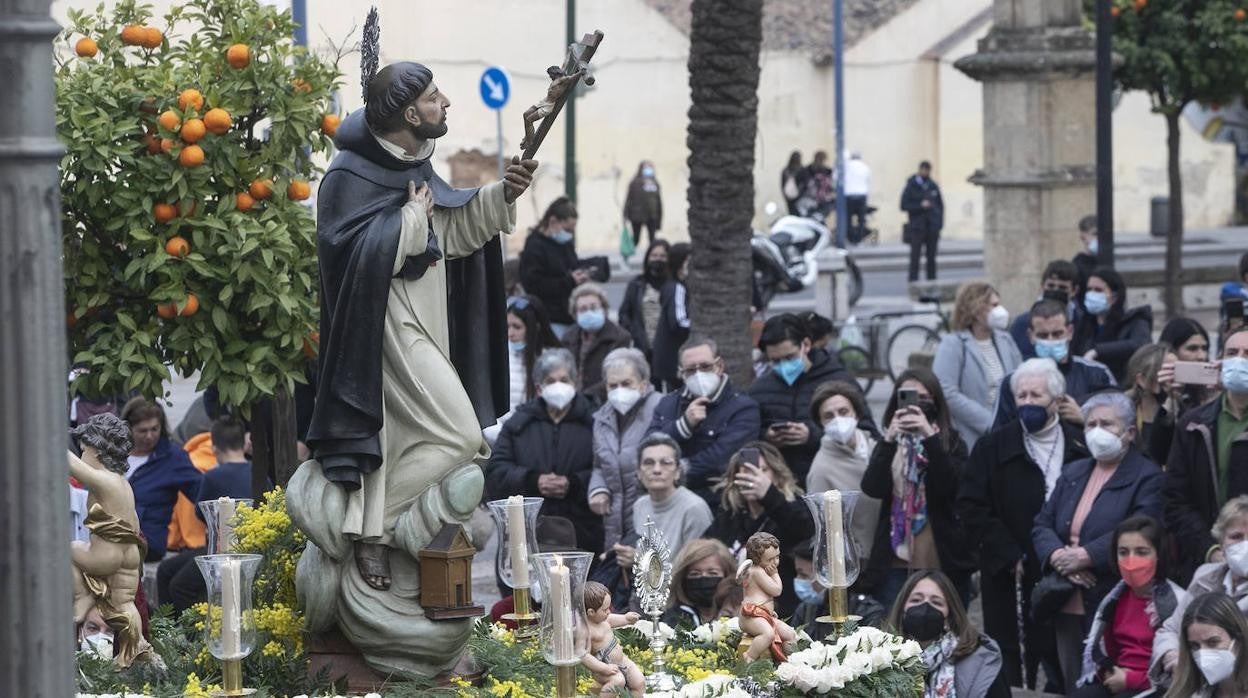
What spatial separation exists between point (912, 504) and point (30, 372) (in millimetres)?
6305

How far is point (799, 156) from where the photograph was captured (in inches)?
1438

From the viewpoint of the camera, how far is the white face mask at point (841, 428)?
10273 mm

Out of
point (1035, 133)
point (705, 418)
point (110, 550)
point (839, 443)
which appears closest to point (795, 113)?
point (1035, 133)

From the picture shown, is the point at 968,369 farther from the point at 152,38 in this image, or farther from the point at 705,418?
the point at 152,38

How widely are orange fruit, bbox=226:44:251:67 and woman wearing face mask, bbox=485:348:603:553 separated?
9.83ft

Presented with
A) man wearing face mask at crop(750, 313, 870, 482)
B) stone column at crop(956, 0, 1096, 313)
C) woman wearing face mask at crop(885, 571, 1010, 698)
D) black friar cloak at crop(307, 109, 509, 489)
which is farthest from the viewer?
stone column at crop(956, 0, 1096, 313)

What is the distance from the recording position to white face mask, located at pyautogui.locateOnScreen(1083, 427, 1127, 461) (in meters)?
9.75

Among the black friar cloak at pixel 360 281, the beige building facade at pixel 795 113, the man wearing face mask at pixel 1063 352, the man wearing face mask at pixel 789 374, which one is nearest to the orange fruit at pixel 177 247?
the black friar cloak at pixel 360 281

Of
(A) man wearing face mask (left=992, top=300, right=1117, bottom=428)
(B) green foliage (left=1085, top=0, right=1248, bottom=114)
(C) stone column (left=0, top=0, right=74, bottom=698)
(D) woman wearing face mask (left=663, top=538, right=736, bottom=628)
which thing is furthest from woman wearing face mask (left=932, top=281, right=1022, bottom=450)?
(C) stone column (left=0, top=0, right=74, bottom=698)

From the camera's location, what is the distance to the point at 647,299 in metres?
17.0

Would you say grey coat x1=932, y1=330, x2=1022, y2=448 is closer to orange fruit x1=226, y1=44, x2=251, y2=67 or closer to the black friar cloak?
orange fruit x1=226, y1=44, x2=251, y2=67

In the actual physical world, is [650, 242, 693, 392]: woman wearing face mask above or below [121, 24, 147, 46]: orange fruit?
below

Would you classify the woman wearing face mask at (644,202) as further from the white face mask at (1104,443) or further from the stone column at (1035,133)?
the white face mask at (1104,443)

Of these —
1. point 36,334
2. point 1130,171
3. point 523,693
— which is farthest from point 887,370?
point 1130,171
